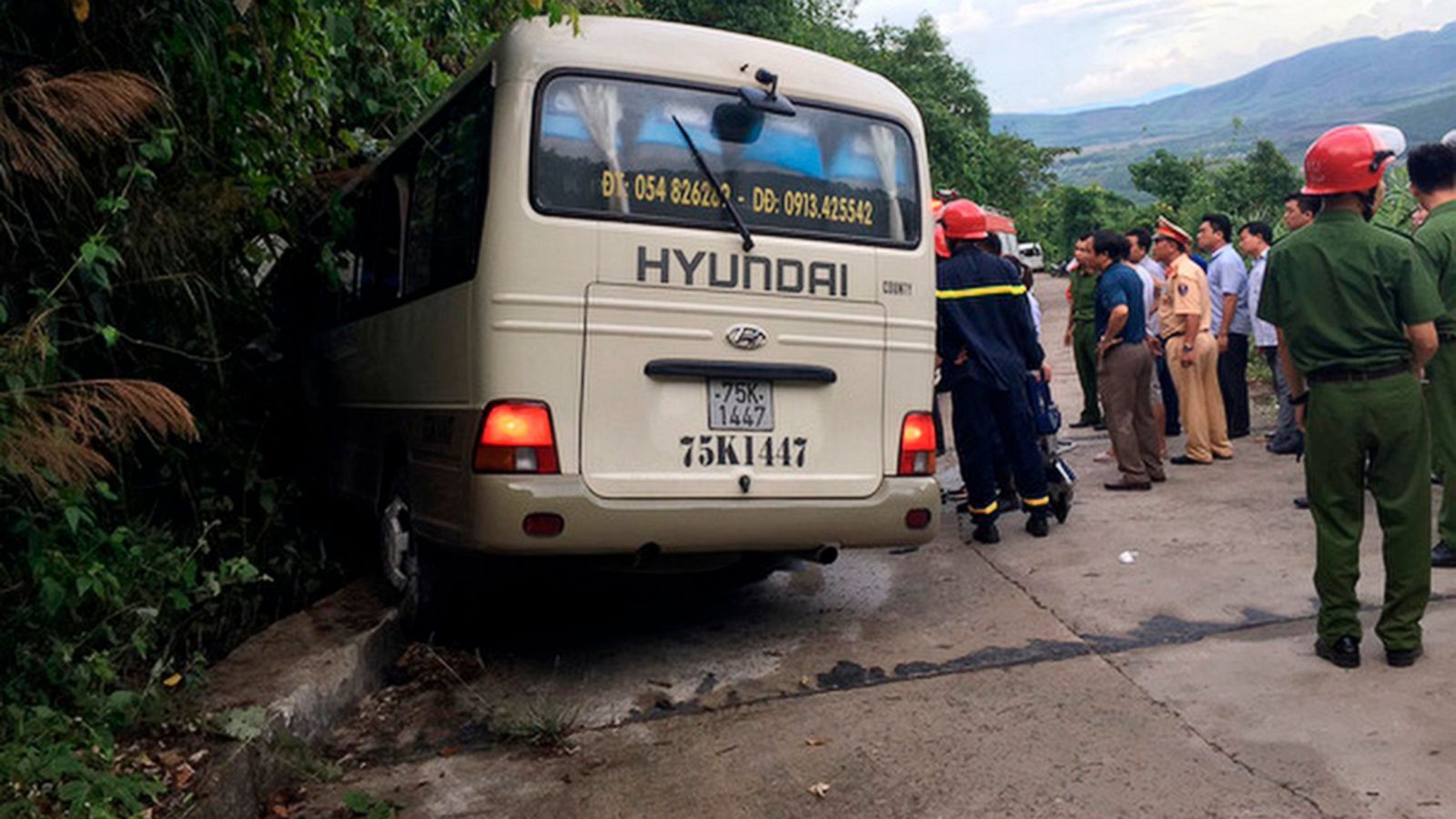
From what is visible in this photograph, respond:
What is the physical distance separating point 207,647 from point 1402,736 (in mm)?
4632

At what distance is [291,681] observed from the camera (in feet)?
15.0

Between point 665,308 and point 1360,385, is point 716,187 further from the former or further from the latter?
point 1360,385

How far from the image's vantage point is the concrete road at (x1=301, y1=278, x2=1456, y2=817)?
12.3ft

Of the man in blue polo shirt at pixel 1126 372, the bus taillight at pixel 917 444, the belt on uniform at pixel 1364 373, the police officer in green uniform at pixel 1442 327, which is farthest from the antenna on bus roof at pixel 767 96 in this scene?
the man in blue polo shirt at pixel 1126 372

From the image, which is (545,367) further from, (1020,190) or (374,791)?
(1020,190)

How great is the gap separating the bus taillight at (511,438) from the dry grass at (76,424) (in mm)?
1120

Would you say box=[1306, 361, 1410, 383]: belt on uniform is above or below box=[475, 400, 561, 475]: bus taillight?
above

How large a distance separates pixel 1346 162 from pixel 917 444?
1.99 meters

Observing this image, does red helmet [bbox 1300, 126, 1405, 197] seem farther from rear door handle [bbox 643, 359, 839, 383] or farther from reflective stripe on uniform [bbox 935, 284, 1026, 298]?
reflective stripe on uniform [bbox 935, 284, 1026, 298]

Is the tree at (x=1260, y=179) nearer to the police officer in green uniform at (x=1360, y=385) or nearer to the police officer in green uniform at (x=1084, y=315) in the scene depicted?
the police officer in green uniform at (x=1084, y=315)

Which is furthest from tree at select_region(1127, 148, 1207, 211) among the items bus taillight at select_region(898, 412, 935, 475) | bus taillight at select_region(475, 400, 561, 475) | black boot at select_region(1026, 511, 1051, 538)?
bus taillight at select_region(475, 400, 561, 475)

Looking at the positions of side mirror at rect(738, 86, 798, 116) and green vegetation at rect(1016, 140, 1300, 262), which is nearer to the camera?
side mirror at rect(738, 86, 798, 116)

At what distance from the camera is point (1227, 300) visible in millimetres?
9898

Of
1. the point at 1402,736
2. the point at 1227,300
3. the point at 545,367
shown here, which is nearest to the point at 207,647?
the point at 545,367
